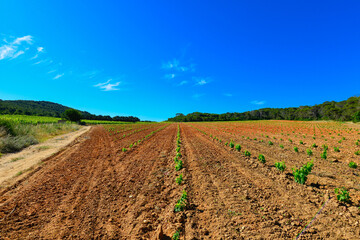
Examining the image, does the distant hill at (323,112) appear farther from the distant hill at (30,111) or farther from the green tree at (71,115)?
the green tree at (71,115)

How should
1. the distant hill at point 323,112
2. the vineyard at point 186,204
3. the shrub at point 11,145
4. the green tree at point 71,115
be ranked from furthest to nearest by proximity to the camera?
the distant hill at point 323,112 < the green tree at point 71,115 < the shrub at point 11,145 < the vineyard at point 186,204

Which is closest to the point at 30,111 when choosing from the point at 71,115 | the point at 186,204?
the point at 71,115

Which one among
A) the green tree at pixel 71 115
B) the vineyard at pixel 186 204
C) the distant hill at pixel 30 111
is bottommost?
the vineyard at pixel 186 204

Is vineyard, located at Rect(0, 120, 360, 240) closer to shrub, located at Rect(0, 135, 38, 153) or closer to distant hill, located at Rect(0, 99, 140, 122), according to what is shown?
shrub, located at Rect(0, 135, 38, 153)

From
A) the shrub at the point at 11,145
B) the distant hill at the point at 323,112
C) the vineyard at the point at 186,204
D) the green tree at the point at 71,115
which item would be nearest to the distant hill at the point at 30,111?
the green tree at the point at 71,115

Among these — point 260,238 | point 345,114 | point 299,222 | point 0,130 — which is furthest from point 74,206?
point 345,114

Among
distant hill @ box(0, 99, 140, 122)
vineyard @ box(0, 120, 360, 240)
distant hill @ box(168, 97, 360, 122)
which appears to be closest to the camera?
vineyard @ box(0, 120, 360, 240)

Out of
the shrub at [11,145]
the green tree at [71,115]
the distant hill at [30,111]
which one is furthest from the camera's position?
the distant hill at [30,111]

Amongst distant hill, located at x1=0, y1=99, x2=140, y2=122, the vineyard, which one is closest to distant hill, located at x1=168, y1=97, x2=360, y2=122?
the vineyard

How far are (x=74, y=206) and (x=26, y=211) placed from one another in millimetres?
1449

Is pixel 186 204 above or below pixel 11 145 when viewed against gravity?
below

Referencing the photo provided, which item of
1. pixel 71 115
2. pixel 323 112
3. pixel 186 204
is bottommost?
pixel 186 204

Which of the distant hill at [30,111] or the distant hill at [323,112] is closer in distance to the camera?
the distant hill at [323,112]

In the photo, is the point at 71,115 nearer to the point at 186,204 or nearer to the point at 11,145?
the point at 11,145
